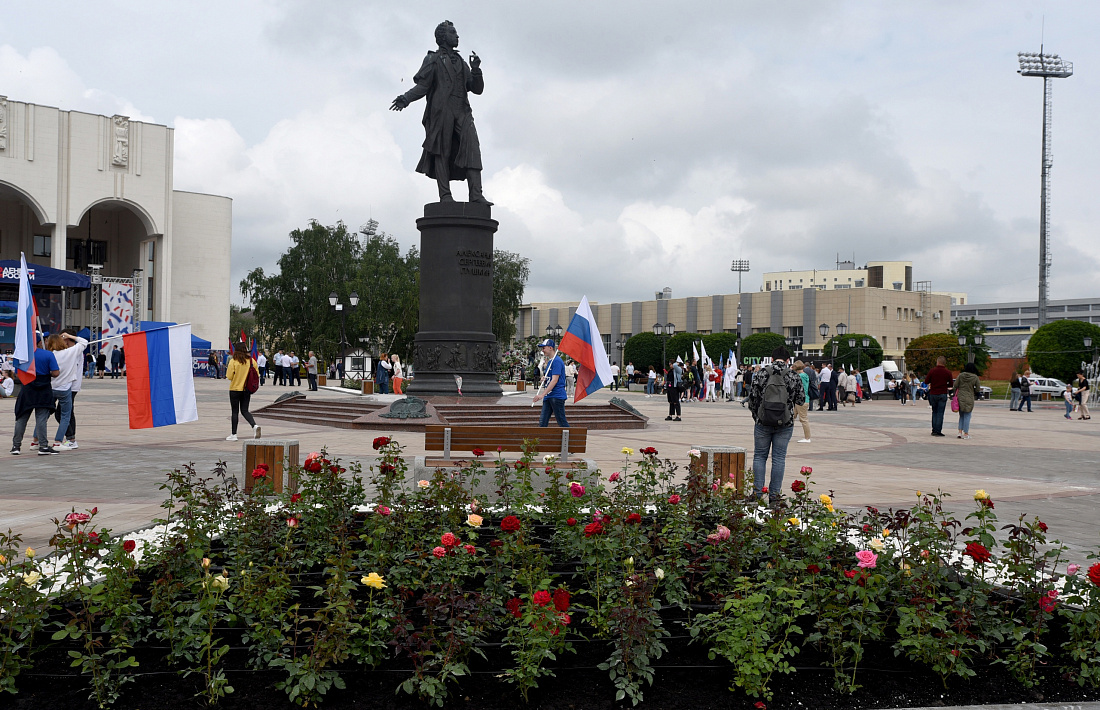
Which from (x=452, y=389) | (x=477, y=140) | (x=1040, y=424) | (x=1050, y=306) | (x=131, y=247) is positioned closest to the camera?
(x=452, y=389)

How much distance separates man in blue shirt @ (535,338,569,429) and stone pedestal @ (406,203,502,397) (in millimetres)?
6894

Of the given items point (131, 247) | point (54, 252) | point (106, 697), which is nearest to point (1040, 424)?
point (106, 697)

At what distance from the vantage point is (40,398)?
11.5 metres

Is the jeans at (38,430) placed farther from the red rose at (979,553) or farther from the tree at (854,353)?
the tree at (854,353)

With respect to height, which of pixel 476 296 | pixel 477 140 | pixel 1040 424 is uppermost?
pixel 477 140

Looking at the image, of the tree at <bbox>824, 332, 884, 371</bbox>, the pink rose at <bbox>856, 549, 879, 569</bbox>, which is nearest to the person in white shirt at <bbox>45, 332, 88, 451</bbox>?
the pink rose at <bbox>856, 549, 879, 569</bbox>

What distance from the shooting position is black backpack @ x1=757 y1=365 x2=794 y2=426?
8258mm

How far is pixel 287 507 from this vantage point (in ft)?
18.0

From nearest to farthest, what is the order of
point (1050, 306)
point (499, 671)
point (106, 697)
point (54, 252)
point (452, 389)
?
point (106, 697) < point (499, 671) < point (452, 389) < point (54, 252) < point (1050, 306)

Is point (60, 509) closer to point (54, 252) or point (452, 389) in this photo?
point (452, 389)

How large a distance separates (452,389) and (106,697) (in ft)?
51.1

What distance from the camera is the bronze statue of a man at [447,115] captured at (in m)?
20.1

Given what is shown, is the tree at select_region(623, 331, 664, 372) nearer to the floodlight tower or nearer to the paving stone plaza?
the floodlight tower

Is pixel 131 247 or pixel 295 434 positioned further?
pixel 131 247
